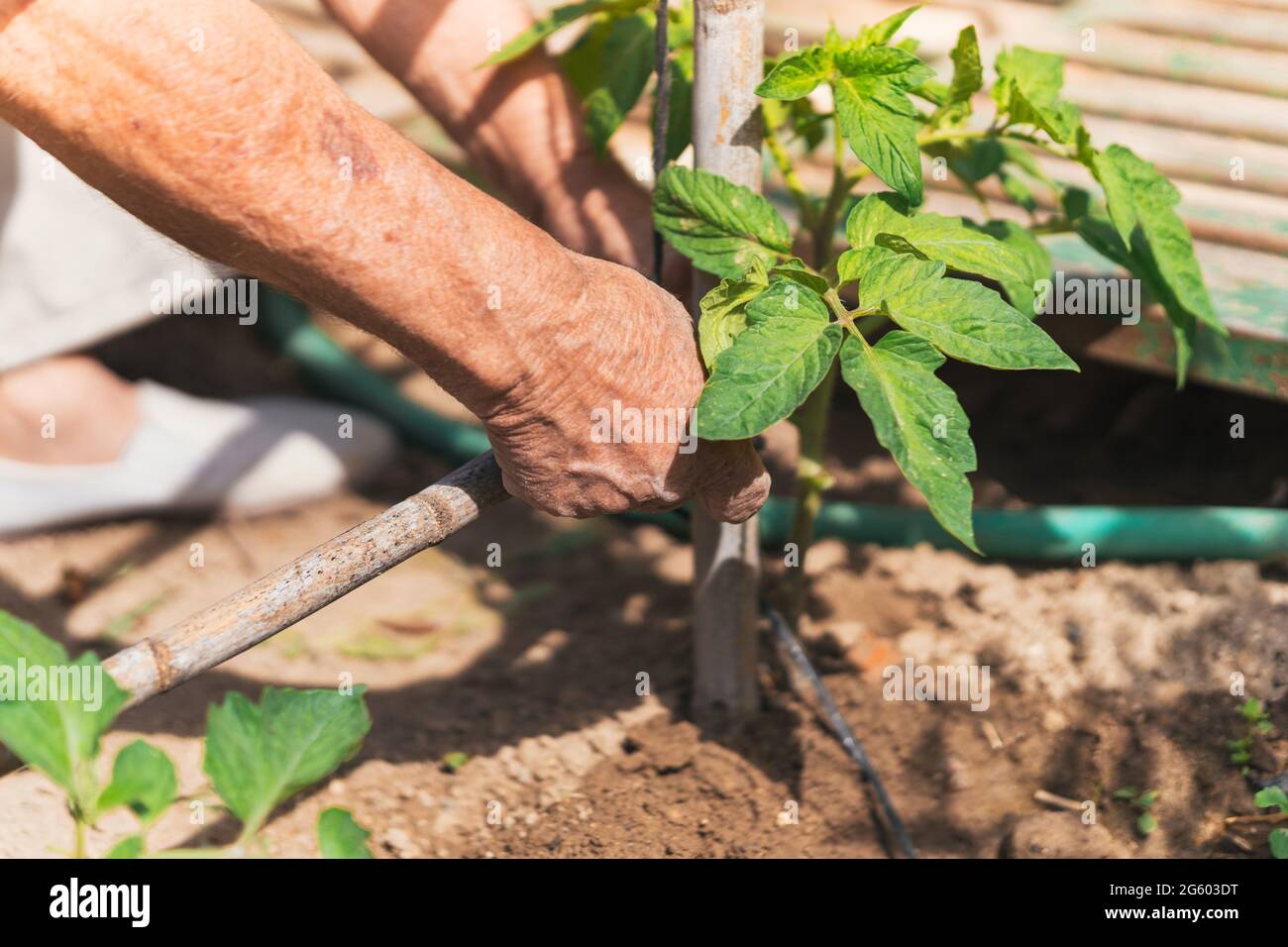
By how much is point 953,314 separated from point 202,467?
1.47 metres

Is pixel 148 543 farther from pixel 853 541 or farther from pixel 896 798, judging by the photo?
pixel 896 798

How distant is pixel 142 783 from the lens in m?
0.91

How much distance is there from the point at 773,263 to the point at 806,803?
2.08 feet

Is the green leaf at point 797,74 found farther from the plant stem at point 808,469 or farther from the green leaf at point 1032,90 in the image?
the plant stem at point 808,469

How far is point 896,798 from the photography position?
1.47 metres

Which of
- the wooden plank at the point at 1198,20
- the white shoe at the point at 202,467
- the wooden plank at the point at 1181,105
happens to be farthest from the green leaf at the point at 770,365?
the wooden plank at the point at 1198,20

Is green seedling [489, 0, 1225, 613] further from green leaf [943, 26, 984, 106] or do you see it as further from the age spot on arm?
the age spot on arm

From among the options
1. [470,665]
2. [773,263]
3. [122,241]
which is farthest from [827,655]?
[122,241]

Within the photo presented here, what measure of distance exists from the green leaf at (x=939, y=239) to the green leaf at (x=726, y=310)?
10cm

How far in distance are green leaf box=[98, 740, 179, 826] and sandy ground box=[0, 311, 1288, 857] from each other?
475 millimetres

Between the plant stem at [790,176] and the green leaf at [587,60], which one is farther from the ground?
the green leaf at [587,60]

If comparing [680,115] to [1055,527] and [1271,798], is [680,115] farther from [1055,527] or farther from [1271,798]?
[1271,798]

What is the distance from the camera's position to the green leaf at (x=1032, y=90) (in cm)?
120
